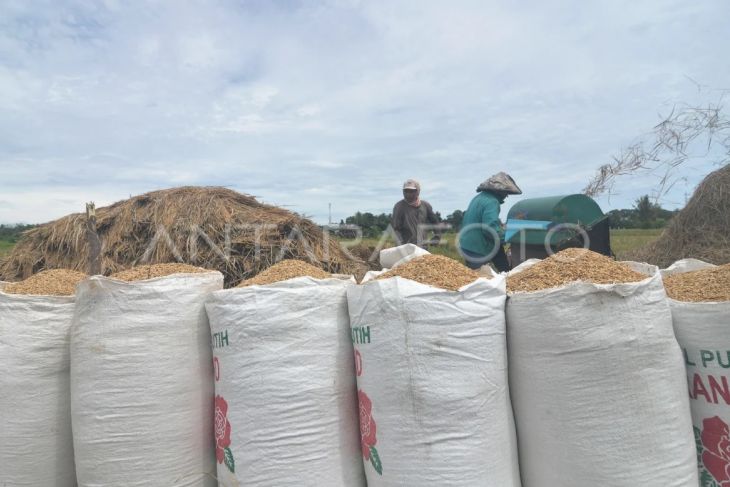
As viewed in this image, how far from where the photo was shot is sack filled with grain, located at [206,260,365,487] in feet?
5.54

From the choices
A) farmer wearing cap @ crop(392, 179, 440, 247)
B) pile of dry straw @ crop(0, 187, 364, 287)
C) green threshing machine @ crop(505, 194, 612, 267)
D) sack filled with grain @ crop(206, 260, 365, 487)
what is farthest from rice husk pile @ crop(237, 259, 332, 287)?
farmer wearing cap @ crop(392, 179, 440, 247)

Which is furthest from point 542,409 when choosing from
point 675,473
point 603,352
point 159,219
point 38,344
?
point 159,219

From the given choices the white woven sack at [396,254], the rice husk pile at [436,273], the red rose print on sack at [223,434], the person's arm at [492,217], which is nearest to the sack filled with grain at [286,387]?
the red rose print on sack at [223,434]

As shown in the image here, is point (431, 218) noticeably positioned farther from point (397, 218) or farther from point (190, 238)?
point (190, 238)

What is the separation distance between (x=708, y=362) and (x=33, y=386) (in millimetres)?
2404

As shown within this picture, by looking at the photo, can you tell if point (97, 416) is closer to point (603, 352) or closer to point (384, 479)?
point (384, 479)

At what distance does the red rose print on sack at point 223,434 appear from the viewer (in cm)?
178

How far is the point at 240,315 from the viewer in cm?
173

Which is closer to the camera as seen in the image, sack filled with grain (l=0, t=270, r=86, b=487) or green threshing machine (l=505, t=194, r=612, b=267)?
sack filled with grain (l=0, t=270, r=86, b=487)

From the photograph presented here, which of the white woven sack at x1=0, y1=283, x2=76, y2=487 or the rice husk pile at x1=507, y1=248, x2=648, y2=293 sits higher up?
the rice husk pile at x1=507, y1=248, x2=648, y2=293

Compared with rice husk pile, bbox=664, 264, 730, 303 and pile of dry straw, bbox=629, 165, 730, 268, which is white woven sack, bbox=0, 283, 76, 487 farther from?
pile of dry straw, bbox=629, 165, 730, 268

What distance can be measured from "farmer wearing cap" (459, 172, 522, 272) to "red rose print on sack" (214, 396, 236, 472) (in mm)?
2853

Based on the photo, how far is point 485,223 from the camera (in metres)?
4.11

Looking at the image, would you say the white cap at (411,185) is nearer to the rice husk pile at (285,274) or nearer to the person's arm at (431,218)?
the person's arm at (431,218)
